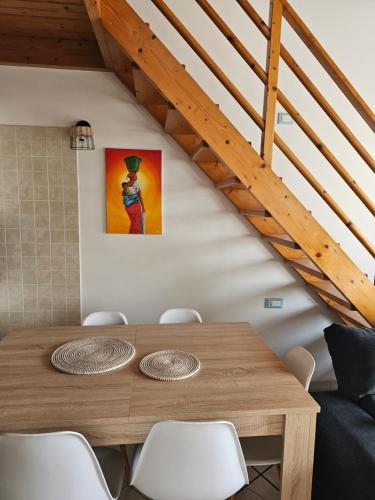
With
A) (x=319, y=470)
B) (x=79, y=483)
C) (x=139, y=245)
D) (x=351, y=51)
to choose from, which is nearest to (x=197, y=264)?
(x=139, y=245)

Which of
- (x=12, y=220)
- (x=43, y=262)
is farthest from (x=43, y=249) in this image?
(x=12, y=220)

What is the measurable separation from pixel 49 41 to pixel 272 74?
2003 millimetres

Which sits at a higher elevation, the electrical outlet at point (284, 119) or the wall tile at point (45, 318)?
the electrical outlet at point (284, 119)

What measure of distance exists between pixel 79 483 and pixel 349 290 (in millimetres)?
1900

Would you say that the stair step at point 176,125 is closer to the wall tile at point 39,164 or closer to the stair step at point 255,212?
the stair step at point 255,212

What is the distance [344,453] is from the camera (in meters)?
1.58

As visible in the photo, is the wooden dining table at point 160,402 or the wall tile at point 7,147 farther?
the wall tile at point 7,147

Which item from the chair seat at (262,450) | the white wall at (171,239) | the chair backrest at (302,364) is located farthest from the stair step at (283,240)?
the chair seat at (262,450)

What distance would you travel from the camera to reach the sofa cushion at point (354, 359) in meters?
1.95

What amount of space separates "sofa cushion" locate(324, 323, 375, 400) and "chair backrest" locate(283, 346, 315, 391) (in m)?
0.38

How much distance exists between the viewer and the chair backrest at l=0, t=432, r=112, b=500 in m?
1.10

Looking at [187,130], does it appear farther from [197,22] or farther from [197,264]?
[197,264]

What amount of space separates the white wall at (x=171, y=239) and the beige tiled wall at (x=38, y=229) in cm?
10

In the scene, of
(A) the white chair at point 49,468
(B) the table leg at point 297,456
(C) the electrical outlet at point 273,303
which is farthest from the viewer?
(C) the electrical outlet at point 273,303
